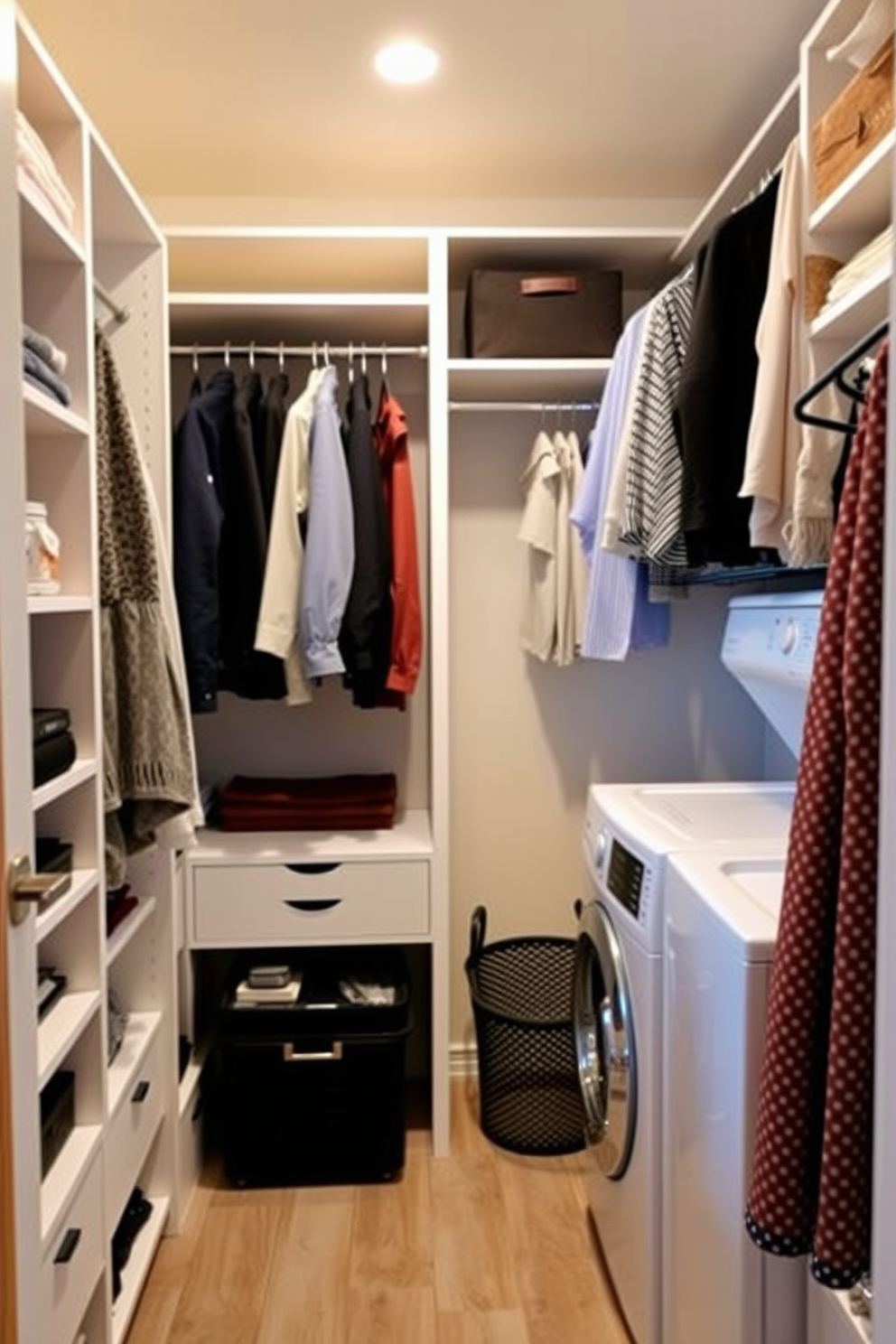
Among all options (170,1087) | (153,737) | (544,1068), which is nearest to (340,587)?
(153,737)

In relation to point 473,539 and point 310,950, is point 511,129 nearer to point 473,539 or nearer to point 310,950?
point 473,539

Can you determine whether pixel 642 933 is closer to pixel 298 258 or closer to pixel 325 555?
pixel 325 555

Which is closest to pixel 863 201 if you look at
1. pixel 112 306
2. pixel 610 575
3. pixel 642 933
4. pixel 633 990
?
pixel 610 575

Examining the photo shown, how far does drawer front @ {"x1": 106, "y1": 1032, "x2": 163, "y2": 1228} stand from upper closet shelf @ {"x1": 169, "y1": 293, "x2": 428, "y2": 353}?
5.33 feet

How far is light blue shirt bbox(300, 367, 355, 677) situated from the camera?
1.98m

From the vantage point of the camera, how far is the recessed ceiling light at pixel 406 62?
5.54 ft

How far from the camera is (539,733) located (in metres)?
2.54

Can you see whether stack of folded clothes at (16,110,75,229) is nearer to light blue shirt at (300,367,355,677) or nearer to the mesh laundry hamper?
light blue shirt at (300,367,355,677)

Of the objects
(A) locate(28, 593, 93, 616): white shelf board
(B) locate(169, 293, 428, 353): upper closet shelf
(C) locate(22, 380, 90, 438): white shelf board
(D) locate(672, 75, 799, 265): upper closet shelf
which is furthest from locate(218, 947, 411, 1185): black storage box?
(D) locate(672, 75, 799, 265): upper closet shelf

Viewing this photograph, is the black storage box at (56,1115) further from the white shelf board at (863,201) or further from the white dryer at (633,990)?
the white shelf board at (863,201)

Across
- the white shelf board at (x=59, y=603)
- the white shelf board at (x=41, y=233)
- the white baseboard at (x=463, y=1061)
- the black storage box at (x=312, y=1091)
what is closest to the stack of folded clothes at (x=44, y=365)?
the white shelf board at (x=41, y=233)

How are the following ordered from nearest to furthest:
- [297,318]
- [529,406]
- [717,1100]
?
[717,1100] < [297,318] < [529,406]

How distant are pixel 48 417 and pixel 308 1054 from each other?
149 cm

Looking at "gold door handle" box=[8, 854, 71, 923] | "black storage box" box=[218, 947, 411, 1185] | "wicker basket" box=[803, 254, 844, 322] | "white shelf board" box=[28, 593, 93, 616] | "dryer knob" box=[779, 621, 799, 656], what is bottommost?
"black storage box" box=[218, 947, 411, 1185]
